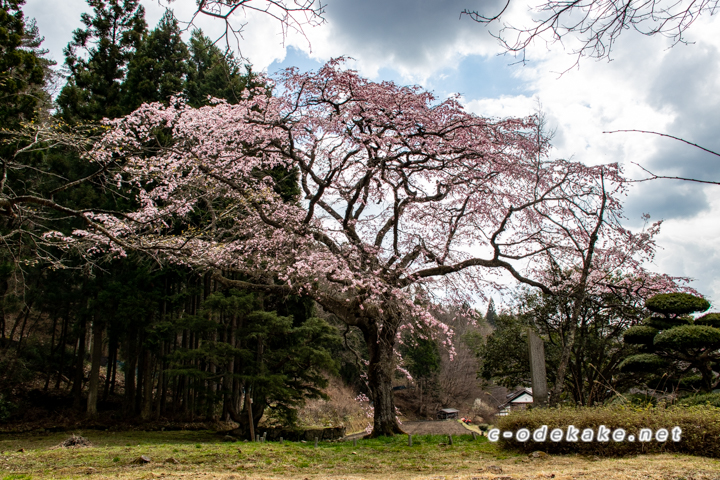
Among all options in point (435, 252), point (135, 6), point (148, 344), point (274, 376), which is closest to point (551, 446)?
point (435, 252)

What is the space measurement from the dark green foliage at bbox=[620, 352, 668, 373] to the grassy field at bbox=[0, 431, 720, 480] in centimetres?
424

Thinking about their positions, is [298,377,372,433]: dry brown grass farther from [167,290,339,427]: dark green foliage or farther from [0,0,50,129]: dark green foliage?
[0,0,50,129]: dark green foliage

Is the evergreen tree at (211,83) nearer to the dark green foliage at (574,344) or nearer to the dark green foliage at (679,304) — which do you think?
the dark green foliage at (574,344)

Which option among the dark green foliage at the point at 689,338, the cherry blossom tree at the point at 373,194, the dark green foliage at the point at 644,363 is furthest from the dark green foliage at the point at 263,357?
the dark green foliage at the point at 689,338

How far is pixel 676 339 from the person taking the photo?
7719mm

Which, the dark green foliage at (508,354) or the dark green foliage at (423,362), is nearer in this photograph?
the dark green foliage at (508,354)

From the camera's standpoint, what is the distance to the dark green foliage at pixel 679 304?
827 cm

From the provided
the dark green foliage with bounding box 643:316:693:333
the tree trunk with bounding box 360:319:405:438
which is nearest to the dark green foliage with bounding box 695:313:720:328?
the dark green foliage with bounding box 643:316:693:333

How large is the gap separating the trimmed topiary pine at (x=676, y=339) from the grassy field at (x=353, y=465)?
4284 mm

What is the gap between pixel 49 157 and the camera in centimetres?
1265

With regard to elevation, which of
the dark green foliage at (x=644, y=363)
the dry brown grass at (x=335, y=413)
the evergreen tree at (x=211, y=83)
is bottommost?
the dry brown grass at (x=335, y=413)

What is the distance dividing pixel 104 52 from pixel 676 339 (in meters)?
17.7

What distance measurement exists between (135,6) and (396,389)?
77.2 ft

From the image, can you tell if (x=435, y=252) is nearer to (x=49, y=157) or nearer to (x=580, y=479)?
(x=580, y=479)
